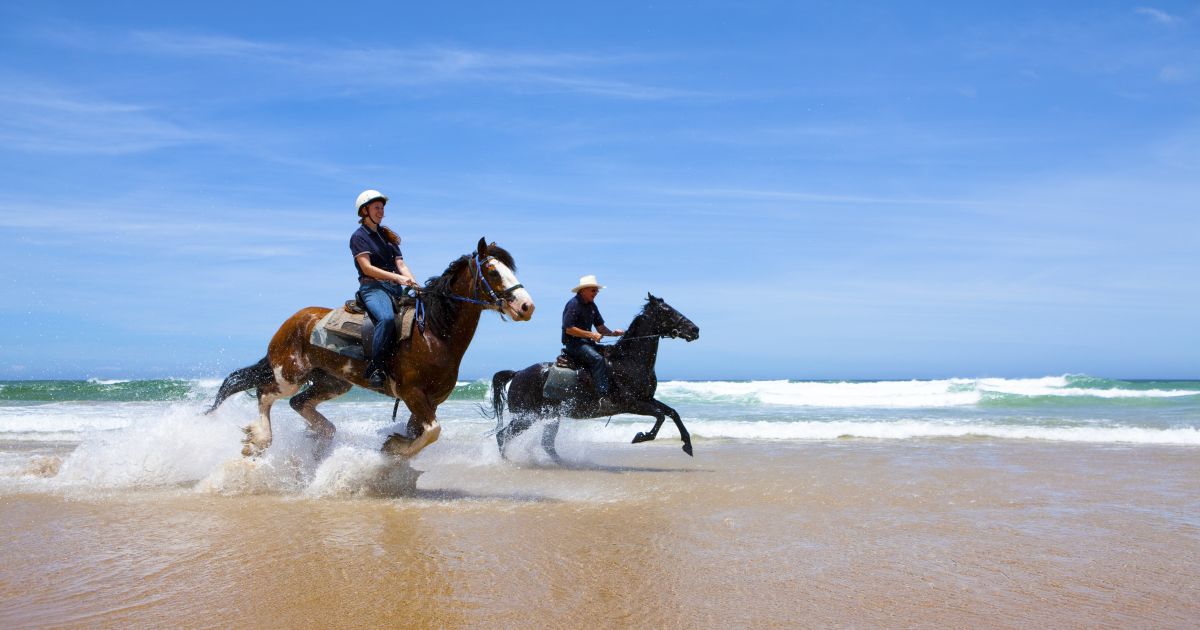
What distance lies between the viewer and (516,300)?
21.1ft

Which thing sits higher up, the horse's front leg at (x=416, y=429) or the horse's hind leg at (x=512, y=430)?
the horse's front leg at (x=416, y=429)

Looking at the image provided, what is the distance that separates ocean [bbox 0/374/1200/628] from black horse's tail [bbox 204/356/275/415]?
449mm

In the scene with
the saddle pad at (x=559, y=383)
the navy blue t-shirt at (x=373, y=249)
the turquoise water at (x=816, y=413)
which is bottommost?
the turquoise water at (x=816, y=413)

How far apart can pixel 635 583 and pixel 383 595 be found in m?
1.16

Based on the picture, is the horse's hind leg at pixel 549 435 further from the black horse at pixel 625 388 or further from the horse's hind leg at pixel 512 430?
the horse's hind leg at pixel 512 430

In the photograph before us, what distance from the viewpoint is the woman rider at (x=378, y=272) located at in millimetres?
6930

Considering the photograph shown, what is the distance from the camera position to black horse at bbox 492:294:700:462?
409 inches

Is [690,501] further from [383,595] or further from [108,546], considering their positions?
[108,546]

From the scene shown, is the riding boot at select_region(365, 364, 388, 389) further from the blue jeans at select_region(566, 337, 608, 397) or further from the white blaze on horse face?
the blue jeans at select_region(566, 337, 608, 397)

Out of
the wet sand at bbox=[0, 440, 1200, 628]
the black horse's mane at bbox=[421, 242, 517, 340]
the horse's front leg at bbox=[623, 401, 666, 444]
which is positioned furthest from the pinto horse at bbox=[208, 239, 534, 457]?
the horse's front leg at bbox=[623, 401, 666, 444]

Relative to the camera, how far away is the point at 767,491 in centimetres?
736

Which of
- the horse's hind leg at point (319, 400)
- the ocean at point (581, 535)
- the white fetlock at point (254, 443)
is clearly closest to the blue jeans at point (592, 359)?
the ocean at point (581, 535)

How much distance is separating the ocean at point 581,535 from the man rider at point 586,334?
105cm

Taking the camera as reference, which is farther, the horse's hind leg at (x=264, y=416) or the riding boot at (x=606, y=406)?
the riding boot at (x=606, y=406)
